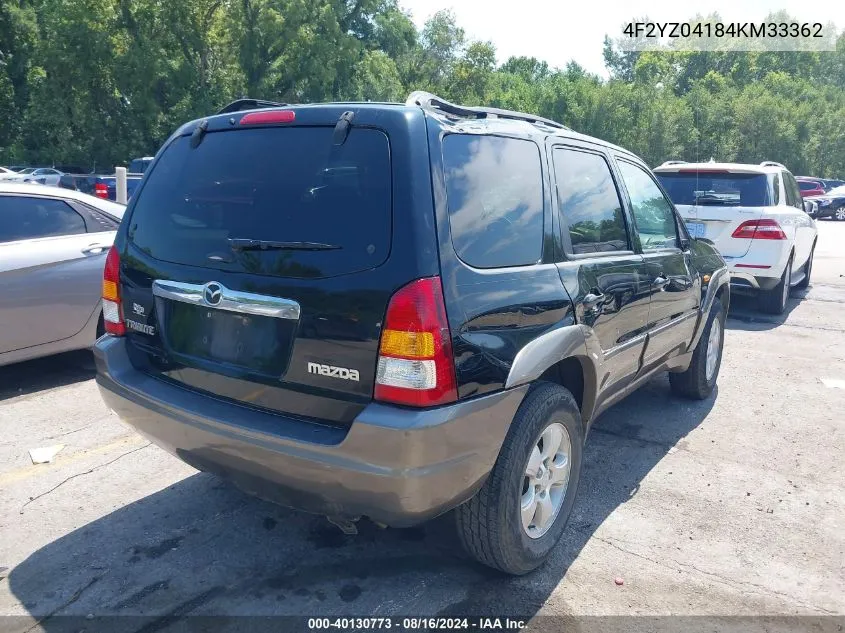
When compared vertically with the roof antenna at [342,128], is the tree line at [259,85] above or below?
above

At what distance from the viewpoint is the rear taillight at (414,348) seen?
2.29 m

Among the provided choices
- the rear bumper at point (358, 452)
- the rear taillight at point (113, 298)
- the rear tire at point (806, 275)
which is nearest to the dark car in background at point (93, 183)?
the rear tire at point (806, 275)

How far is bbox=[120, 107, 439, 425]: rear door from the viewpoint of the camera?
236 cm

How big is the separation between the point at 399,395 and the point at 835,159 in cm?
5367

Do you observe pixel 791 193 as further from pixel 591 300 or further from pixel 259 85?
pixel 259 85

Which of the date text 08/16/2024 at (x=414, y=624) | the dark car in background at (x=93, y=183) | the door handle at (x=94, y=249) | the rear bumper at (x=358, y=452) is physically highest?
the dark car in background at (x=93, y=183)

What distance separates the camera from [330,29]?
31797 mm

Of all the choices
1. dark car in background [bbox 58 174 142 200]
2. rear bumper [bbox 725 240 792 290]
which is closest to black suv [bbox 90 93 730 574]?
rear bumper [bbox 725 240 792 290]

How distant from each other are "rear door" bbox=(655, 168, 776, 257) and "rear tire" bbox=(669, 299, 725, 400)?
9.52ft

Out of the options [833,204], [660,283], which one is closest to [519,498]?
[660,283]

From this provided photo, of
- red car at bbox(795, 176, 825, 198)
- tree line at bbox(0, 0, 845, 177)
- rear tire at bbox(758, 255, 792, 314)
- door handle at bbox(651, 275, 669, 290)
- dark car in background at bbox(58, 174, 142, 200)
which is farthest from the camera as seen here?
tree line at bbox(0, 0, 845, 177)

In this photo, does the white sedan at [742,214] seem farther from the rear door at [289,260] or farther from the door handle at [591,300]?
the rear door at [289,260]

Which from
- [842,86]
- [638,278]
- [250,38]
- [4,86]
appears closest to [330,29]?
[250,38]

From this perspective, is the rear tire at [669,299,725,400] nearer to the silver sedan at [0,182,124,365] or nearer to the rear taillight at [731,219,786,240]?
the rear taillight at [731,219,786,240]
